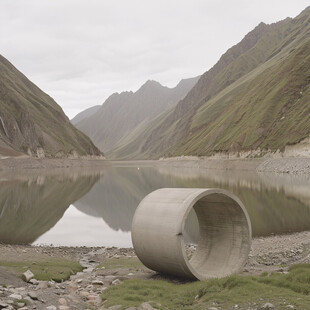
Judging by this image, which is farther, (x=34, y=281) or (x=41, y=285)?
(x=34, y=281)

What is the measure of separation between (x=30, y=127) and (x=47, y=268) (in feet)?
470

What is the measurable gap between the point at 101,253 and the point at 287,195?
2636 centimetres

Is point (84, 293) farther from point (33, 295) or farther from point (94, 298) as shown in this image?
point (33, 295)

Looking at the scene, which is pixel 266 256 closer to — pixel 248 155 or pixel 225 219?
pixel 225 219

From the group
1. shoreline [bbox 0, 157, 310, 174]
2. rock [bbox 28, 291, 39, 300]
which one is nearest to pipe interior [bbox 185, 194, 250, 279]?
rock [bbox 28, 291, 39, 300]

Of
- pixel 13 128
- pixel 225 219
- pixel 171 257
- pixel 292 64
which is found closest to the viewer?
pixel 171 257

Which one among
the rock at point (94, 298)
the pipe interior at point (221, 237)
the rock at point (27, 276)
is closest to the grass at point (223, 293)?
the rock at point (94, 298)

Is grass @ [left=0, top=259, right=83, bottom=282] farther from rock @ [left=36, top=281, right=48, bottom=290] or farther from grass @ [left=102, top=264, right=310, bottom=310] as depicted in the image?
grass @ [left=102, top=264, right=310, bottom=310]

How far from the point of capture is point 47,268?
1512 cm

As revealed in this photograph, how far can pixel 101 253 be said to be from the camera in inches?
804

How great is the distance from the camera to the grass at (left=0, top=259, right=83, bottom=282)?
1364cm

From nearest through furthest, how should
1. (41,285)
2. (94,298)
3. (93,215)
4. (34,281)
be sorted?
(94,298) < (41,285) < (34,281) < (93,215)

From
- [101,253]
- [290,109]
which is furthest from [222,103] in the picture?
[101,253]

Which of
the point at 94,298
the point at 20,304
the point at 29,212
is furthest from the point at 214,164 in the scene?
the point at 20,304
